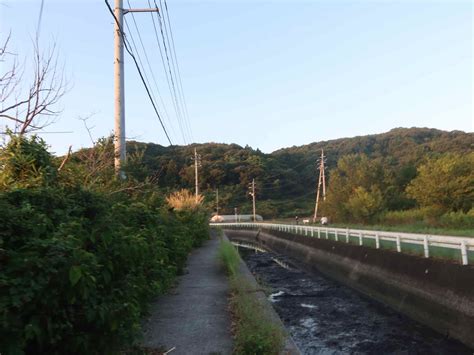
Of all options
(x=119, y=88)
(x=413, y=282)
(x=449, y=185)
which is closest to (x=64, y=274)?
(x=119, y=88)

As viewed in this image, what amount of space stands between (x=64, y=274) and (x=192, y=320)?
5.41 m

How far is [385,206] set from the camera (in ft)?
155

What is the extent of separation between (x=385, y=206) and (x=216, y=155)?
5692 centimetres

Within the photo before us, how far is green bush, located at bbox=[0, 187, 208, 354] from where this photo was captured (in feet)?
10.3

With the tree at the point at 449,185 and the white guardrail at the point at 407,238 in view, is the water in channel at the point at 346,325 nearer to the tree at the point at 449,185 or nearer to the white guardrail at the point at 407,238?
the white guardrail at the point at 407,238

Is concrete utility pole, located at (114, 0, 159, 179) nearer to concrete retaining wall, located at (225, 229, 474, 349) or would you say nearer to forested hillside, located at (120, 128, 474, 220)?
concrete retaining wall, located at (225, 229, 474, 349)

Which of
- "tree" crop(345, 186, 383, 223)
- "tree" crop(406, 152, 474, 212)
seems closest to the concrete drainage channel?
"tree" crop(406, 152, 474, 212)

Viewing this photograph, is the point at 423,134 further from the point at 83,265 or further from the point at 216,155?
the point at 83,265

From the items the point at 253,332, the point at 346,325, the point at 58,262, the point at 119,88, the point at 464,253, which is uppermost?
the point at 119,88

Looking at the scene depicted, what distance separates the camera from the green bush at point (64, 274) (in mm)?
3135

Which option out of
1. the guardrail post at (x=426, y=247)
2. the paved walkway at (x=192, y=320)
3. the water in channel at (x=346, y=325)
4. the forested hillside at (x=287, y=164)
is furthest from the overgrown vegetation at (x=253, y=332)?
the forested hillside at (x=287, y=164)

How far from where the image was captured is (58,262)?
10.5 ft

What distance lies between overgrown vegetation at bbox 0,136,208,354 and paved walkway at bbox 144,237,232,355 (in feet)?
4.75

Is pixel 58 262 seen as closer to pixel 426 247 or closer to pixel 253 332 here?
pixel 253 332
